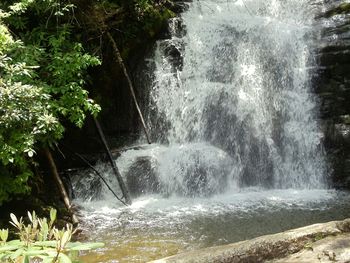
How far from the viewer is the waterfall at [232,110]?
928cm

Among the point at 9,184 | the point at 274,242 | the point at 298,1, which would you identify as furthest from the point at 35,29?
the point at 298,1

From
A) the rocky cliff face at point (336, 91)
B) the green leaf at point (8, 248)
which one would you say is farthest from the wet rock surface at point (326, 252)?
the rocky cliff face at point (336, 91)

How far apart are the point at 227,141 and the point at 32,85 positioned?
5.29 meters

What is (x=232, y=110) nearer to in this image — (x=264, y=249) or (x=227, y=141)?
(x=227, y=141)

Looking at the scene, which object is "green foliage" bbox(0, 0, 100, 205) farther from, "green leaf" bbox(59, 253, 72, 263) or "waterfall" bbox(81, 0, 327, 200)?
"green leaf" bbox(59, 253, 72, 263)

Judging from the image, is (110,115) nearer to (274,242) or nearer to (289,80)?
(289,80)

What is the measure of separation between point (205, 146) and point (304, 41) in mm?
4082

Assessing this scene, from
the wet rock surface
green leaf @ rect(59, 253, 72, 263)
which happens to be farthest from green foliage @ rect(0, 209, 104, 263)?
the wet rock surface

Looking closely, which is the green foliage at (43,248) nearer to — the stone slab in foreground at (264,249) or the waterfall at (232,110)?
the stone slab in foreground at (264,249)

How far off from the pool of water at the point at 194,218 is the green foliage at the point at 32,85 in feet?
5.48

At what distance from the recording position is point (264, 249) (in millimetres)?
3320

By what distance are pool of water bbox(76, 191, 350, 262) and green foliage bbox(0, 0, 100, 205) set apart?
1.67 meters

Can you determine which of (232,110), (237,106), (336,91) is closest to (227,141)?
(232,110)

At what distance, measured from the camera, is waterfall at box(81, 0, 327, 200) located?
9.28 meters
